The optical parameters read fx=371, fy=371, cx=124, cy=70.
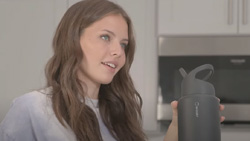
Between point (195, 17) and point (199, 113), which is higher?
point (195, 17)

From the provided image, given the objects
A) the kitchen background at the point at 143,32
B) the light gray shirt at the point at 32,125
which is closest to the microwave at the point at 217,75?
the kitchen background at the point at 143,32

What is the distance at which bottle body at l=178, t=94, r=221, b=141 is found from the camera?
0.77m

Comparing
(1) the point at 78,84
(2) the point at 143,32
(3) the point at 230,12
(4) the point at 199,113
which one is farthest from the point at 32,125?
(3) the point at 230,12

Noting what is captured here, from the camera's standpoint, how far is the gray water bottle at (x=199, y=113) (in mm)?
769

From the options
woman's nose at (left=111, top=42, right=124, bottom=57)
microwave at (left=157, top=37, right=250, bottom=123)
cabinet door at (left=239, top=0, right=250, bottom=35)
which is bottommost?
microwave at (left=157, top=37, right=250, bottom=123)

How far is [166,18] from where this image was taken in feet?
7.35

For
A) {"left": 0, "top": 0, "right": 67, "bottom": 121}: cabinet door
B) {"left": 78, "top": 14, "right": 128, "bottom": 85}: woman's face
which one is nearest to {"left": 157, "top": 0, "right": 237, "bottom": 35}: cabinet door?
{"left": 0, "top": 0, "right": 67, "bottom": 121}: cabinet door

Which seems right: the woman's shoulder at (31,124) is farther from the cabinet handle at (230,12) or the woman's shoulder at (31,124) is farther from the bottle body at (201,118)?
the cabinet handle at (230,12)

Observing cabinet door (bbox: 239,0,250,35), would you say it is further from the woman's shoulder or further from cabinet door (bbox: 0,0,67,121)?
the woman's shoulder

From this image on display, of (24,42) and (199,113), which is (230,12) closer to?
(24,42)

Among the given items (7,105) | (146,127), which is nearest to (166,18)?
(146,127)

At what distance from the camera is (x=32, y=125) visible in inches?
41.5

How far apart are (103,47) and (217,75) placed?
129 centimetres

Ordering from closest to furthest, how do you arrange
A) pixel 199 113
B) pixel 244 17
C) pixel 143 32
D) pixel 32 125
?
pixel 199 113, pixel 32 125, pixel 244 17, pixel 143 32
